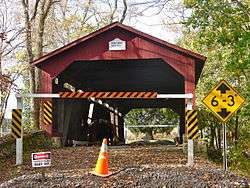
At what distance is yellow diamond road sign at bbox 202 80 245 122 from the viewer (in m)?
9.74

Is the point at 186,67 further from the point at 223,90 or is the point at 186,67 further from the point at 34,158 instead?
the point at 34,158

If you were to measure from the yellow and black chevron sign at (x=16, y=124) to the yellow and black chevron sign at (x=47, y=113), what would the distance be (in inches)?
143

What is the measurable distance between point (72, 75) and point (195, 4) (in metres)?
6.00

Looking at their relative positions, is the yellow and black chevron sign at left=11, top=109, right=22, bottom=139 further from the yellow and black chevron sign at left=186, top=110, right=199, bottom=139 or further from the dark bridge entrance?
the dark bridge entrance

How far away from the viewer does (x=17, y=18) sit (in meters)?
26.0

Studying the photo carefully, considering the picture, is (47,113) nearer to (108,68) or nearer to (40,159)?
(108,68)

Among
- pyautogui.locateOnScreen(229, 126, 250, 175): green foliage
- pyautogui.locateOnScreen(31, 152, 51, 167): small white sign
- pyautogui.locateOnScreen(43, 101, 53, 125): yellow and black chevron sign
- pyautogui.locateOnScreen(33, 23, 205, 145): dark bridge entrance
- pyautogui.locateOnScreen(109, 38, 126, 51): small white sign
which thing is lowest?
pyautogui.locateOnScreen(229, 126, 250, 175): green foliage

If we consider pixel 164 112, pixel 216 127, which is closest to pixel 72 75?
pixel 216 127

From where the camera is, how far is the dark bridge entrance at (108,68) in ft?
47.0

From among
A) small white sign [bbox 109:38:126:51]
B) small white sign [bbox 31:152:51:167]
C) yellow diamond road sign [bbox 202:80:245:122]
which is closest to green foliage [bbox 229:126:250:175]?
small white sign [bbox 109:38:126:51]

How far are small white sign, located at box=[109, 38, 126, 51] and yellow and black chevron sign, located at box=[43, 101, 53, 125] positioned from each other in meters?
2.75

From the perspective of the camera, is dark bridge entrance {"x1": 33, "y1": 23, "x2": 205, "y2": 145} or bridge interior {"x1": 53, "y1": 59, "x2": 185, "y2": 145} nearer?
dark bridge entrance {"x1": 33, "y1": 23, "x2": 205, "y2": 145}

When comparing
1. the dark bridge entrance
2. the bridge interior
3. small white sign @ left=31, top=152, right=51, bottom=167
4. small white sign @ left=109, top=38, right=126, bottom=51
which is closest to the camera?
small white sign @ left=31, top=152, right=51, bottom=167

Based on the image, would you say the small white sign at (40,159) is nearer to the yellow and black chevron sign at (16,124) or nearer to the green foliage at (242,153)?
the yellow and black chevron sign at (16,124)
